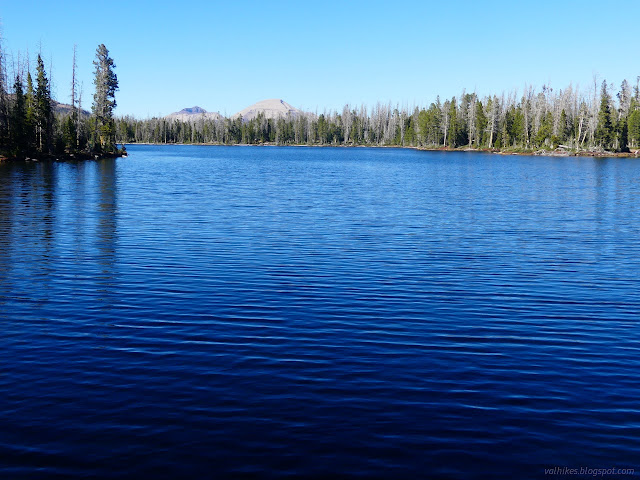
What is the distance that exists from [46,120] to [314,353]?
288 ft

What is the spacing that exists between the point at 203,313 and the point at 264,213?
19.8 metres

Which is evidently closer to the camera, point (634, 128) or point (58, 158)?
point (58, 158)

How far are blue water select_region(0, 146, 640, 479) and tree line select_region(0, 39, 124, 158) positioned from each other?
204ft

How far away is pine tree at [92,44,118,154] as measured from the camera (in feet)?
329

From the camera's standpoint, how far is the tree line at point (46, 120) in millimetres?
79875

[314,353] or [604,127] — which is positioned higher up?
[604,127]

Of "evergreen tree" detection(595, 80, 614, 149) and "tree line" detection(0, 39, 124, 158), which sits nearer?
"tree line" detection(0, 39, 124, 158)

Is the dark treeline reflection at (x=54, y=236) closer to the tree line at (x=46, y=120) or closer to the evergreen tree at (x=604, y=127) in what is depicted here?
the tree line at (x=46, y=120)

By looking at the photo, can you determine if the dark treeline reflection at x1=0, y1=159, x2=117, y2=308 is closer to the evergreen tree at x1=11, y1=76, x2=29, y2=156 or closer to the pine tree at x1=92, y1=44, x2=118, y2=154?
the evergreen tree at x1=11, y1=76, x2=29, y2=156

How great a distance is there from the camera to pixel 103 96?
331ft

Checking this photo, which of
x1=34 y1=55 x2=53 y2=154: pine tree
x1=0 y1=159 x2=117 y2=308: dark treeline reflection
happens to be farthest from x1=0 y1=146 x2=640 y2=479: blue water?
x1=34 y1=55 x2=53 y2=154: pine tree

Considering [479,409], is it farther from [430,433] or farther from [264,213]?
[264,213]

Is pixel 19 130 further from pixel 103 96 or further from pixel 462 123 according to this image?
pixel 462 123

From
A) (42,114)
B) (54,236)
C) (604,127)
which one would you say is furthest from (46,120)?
(604,127)
